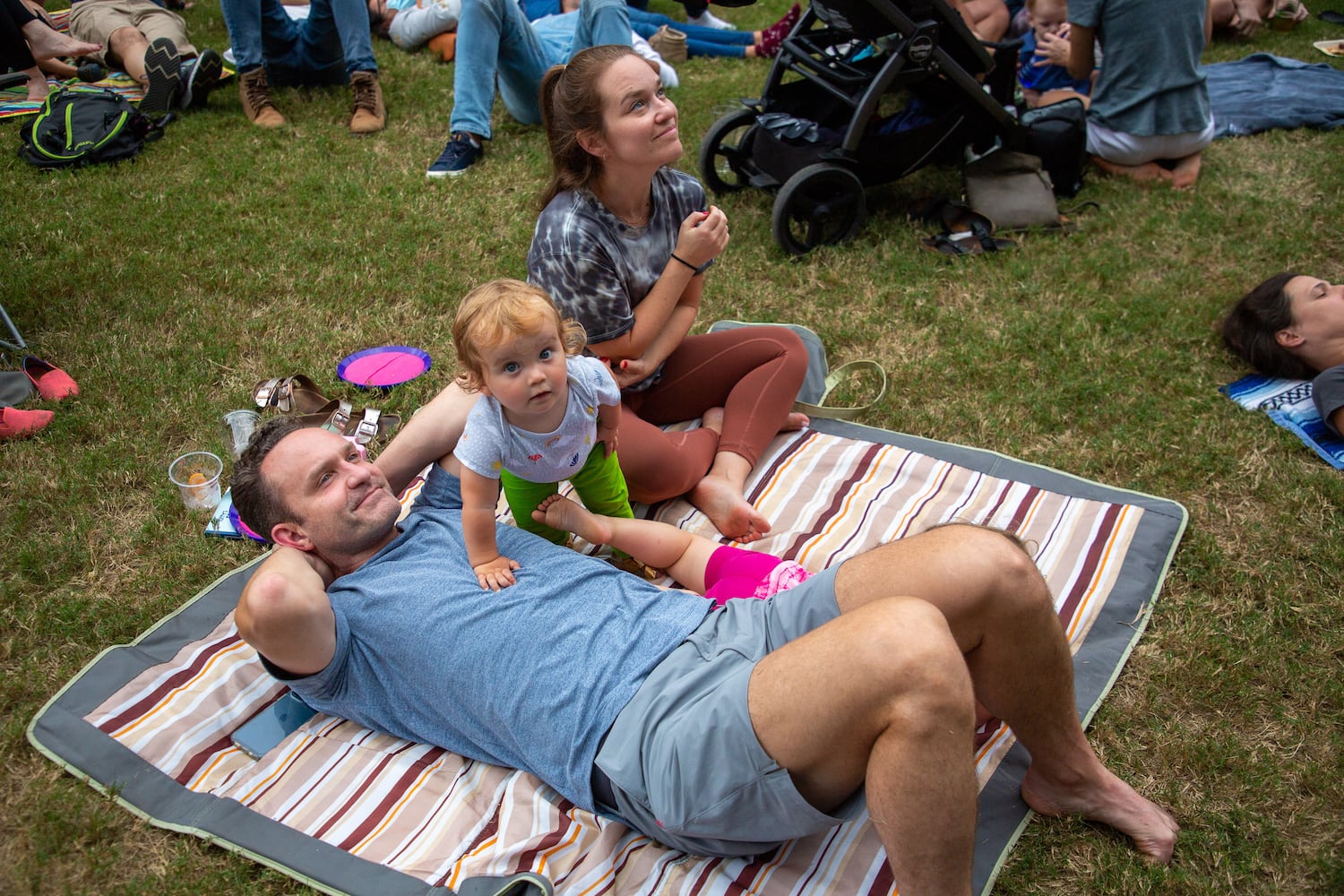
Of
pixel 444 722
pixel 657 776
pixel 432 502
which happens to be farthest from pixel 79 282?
pixel 657 776

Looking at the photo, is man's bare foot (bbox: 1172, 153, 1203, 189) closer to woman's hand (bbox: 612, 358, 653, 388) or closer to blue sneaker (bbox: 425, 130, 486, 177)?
woman's hand (bbox: 612, 358, 653, 388)

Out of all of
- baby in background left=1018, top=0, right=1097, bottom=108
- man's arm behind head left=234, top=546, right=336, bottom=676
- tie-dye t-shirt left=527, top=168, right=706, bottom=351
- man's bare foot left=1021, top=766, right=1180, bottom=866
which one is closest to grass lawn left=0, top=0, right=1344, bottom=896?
man's bare foot left=1021, top=766, right=1180, bottom=866

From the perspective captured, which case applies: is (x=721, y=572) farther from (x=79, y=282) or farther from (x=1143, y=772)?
(x=79, y=282)

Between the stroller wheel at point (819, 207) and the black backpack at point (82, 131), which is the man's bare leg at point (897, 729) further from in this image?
the black backpack at point (82, 131)

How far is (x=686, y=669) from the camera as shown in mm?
2100

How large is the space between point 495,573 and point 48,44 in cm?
673

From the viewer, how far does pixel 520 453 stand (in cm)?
253

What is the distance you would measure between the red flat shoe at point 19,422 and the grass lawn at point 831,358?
3.0 inches

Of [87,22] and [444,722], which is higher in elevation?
[87,22]

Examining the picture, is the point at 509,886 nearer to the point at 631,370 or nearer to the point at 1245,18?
the point at 631,370

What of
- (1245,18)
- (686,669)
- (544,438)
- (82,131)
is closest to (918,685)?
(686,669)

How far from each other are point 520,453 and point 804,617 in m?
0.91

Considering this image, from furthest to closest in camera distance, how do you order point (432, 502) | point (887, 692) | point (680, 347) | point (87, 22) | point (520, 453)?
point (87, 22), point (680, 347), point (432, 502), point (520, 453), point (887, 692)

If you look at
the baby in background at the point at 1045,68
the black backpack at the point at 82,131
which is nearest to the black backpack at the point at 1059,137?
the baby in background at the point at 1045,68
